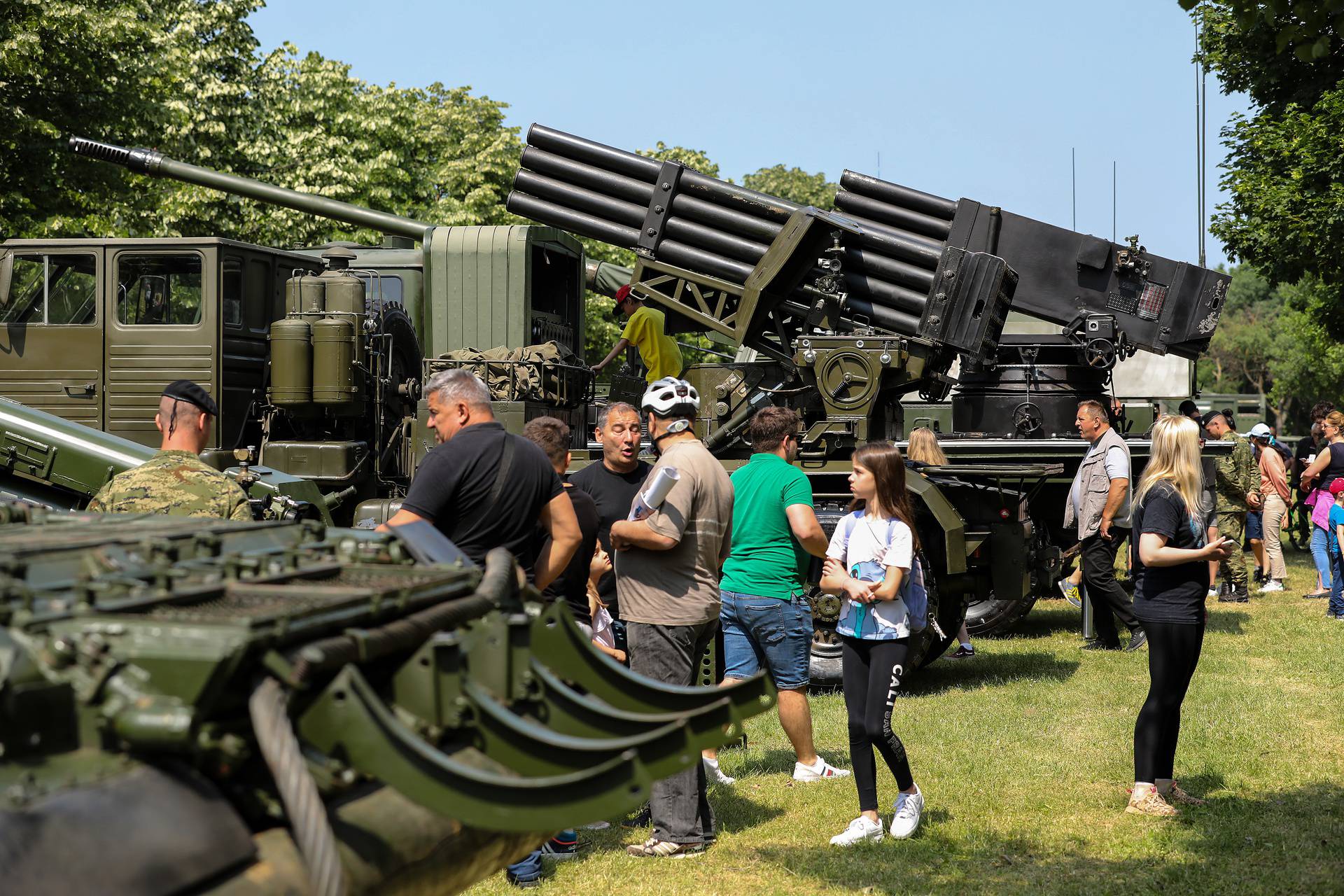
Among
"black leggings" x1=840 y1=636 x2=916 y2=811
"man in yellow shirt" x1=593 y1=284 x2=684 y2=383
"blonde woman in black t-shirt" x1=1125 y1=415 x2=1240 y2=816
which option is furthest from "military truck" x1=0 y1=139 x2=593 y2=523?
"blonde woman in black t-shirt" x1=1125 y1=415 x2=1240 y2=816

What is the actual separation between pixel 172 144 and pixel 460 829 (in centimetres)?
2229

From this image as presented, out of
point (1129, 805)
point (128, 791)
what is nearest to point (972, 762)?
point (1129, 805)

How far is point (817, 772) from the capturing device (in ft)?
23.4

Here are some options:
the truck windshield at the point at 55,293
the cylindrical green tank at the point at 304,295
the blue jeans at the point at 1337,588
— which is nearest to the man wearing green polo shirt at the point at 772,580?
the cylindrical green tank at the point at 304,295

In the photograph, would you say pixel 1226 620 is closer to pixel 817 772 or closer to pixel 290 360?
pixel 817 772

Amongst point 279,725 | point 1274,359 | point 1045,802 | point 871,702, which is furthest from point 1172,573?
point 1274,359

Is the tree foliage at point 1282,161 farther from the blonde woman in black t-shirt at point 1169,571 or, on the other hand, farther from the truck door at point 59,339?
the truck door at point 59,339

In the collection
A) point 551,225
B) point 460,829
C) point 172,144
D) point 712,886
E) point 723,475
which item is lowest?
point 712,886

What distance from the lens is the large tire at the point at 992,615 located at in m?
11.7

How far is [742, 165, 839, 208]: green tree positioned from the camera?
2813 inches

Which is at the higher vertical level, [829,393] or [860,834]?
[829,393]

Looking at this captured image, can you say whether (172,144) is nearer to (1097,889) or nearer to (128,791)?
(1097,889)

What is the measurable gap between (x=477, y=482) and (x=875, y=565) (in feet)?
5.69

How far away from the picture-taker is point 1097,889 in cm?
556
